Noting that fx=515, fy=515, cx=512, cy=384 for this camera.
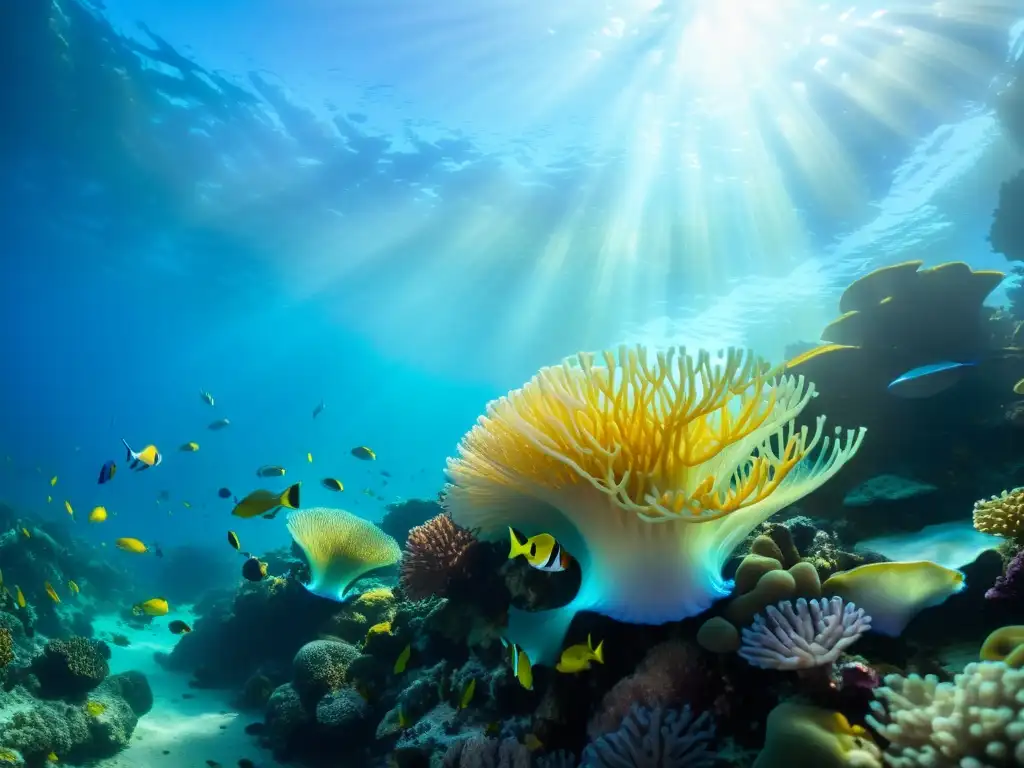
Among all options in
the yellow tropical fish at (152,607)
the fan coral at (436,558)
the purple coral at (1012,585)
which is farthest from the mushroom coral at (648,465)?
the yellow tropical fish at (152,607)

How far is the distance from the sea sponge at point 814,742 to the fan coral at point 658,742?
→ 0.29 m

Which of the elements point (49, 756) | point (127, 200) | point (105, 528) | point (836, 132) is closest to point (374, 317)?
point (127, 200)

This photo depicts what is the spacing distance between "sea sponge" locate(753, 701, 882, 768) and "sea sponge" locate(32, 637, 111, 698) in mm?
9453

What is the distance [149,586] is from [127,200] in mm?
17952

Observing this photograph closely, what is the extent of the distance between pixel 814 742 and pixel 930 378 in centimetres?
449

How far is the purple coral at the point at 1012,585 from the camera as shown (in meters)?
2.66

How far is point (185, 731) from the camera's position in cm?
783

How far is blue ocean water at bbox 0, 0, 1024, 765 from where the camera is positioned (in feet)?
47.9

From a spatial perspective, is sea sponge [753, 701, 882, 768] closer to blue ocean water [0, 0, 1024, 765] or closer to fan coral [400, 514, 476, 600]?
fan coral [400, 514, 476, 600]

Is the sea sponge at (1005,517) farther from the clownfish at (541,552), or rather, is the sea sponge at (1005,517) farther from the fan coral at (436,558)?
the fan coral at (436,558)

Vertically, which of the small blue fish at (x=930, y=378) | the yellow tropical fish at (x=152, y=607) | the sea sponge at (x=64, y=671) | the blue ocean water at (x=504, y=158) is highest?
the blue ocean water at (x=504, y=158)

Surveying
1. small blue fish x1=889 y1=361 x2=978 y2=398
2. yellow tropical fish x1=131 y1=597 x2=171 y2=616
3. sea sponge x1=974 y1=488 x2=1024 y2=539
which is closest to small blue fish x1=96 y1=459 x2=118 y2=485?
yellow tropical fish x1=131 y1=597 x2=171 y2=616

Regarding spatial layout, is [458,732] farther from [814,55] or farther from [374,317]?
[374,317]

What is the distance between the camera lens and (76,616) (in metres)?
14.8
